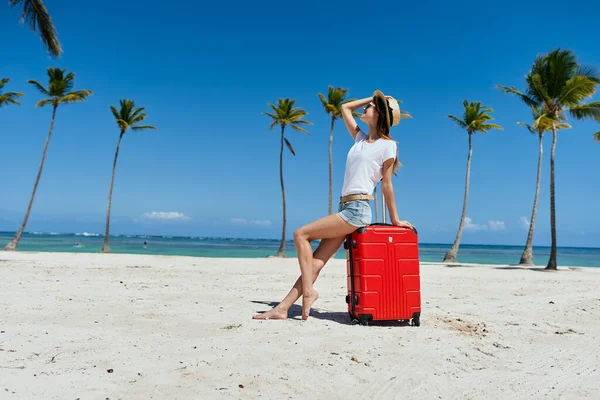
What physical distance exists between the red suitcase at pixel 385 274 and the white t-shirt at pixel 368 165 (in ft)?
1.28

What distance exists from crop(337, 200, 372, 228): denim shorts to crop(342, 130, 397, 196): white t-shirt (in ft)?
0.37

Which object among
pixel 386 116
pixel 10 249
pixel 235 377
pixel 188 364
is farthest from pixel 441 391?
pixel 10 249

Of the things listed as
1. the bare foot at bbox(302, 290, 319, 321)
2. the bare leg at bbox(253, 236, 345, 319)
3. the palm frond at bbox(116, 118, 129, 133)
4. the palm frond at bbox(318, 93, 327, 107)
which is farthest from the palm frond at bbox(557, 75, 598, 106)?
the palm frond at bbox(116, 118, 129, 133)

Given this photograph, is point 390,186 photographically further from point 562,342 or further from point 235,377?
point 235,377

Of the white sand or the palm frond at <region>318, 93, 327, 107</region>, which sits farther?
the palm frond at <region>318, 93, 327, 107</region>

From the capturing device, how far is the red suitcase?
13.1ft

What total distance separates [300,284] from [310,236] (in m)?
0.53

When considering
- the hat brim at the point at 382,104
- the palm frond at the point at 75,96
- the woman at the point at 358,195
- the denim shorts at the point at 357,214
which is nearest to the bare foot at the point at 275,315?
the woman at the point at 358,195

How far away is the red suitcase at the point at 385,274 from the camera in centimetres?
398

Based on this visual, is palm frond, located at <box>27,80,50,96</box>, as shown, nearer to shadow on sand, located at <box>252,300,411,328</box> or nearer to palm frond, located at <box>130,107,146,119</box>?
palm frond, located at <box>130,107,146,119</box>

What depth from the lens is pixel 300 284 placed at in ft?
14.3

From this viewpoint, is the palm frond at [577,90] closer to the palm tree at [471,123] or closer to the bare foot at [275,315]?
the palm tree at [471,123]

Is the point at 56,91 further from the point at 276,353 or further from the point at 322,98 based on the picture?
the point at 276,353

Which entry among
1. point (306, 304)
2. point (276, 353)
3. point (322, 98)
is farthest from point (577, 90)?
point (276, 353)
